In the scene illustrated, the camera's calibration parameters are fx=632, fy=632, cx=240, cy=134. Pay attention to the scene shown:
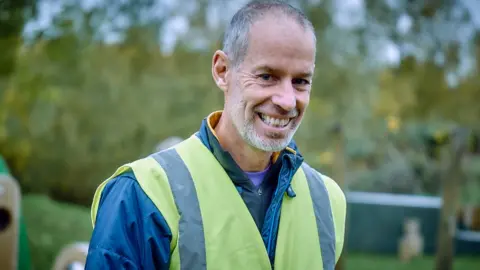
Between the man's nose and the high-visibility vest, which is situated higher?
the man's nose

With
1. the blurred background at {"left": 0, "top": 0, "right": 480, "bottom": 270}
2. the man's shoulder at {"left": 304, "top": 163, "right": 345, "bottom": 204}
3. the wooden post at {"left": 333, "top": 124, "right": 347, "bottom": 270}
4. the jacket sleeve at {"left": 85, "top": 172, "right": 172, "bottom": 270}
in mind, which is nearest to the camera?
the jacket sleeve at {"left": 85, "top": 172, "right": 172, "bottom": 270}

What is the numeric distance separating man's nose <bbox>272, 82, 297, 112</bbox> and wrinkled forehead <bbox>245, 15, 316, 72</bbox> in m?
0.06

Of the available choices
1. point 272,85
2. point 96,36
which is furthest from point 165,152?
point 96,36

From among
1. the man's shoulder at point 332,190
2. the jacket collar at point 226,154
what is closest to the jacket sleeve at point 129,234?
the jacket collar at point 226,154

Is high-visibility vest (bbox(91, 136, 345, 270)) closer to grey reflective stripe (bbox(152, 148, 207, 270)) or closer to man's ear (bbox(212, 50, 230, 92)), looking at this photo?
grey reflective stripe (bbox(152, 148, 207, 270))

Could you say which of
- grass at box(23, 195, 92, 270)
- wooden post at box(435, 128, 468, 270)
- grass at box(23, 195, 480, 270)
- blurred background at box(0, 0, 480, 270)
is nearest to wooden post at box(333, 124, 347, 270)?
blurred background at box(0, 0, 480, 270)

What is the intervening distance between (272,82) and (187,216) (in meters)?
0.43

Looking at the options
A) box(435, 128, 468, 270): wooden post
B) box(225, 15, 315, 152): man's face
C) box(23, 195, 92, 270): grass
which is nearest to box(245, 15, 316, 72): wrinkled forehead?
box(225, 15, 315, 152): man's face

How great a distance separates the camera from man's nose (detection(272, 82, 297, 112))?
170cm

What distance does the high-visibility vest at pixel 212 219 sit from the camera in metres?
1.60

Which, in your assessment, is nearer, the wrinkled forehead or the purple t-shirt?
the wrinkled forehead

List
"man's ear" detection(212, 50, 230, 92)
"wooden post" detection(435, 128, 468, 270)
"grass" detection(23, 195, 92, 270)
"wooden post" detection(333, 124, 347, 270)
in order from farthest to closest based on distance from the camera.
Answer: "grass" detection(23, 195, 92, 270), "wooden post" detection(435, 128, 468, 270), "wooden post" detection(333, 124, 347, 270), "man's ear" detection(212, 50, 230, 92)

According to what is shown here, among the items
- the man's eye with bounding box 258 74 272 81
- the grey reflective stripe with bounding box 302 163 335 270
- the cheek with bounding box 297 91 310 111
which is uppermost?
the man's eye with bounding box 258 74 272 81

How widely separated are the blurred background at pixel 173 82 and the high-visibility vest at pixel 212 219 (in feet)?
11.8
